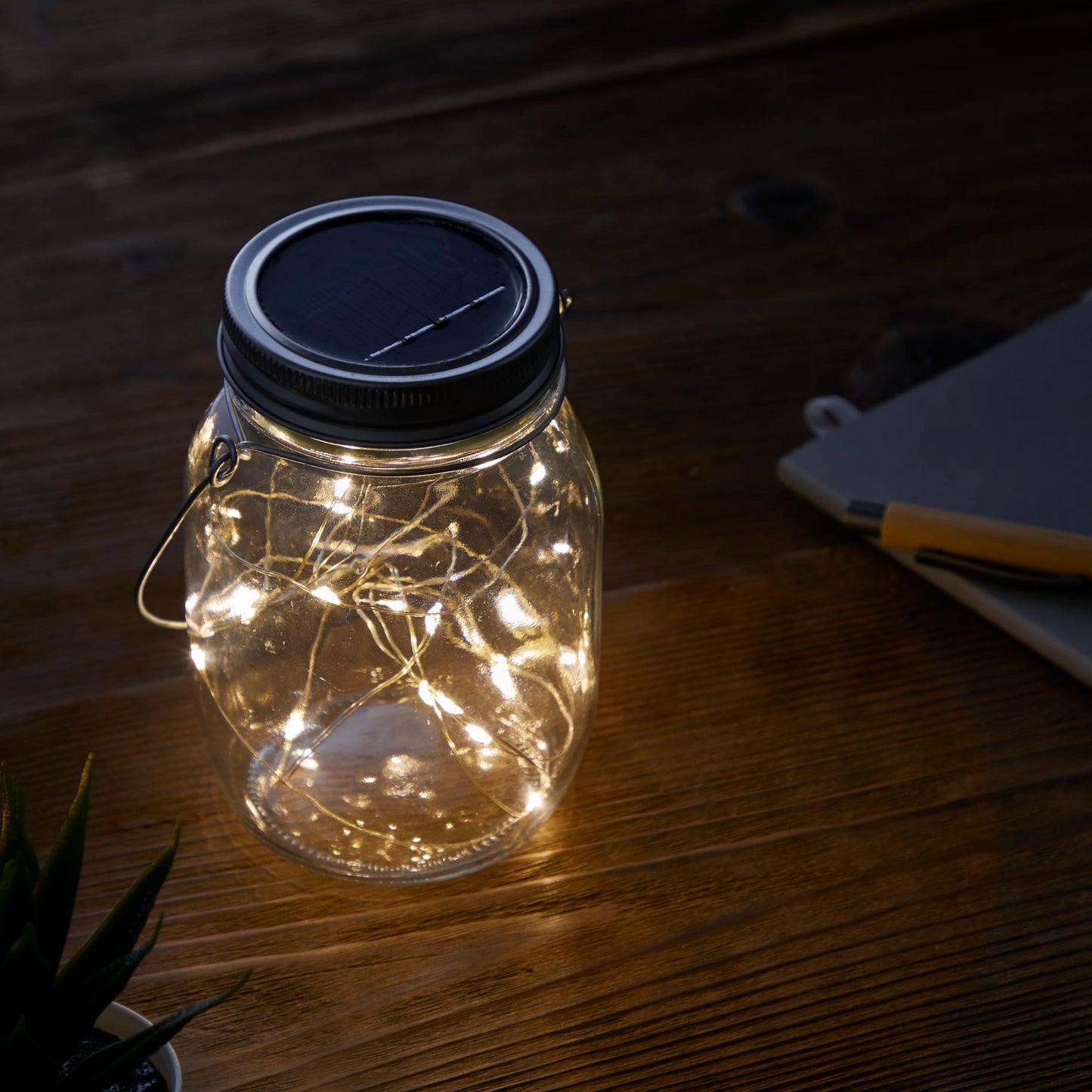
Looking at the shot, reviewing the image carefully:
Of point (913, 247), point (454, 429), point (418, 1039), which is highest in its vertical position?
point (454, 429)

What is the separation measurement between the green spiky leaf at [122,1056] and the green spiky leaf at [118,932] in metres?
0.03

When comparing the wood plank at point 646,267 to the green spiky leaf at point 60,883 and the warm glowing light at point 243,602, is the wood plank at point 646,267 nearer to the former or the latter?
the warm glowing light at point 243,602

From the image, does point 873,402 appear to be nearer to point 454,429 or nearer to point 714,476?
point 714,476

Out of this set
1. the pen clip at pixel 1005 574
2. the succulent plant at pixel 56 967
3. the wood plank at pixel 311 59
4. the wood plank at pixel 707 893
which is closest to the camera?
the succulent plant at pixel 56 967

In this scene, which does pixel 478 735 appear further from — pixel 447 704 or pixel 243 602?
pixel 243 602

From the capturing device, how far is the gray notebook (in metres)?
0.67

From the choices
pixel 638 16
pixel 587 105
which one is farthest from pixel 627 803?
pixel 638 16

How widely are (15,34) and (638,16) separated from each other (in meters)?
0.51

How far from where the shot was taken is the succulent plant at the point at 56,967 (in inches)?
13.7

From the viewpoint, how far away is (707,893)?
0.55m

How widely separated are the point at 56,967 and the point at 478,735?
0.22m

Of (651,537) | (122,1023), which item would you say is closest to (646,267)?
(651,537)

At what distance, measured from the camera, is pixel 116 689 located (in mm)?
617

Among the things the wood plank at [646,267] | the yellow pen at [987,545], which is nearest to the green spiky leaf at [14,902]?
the wood plank at [646,267]
